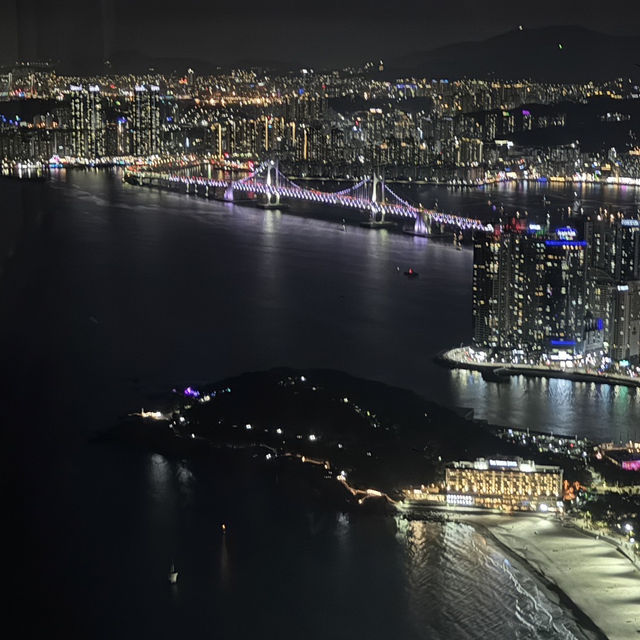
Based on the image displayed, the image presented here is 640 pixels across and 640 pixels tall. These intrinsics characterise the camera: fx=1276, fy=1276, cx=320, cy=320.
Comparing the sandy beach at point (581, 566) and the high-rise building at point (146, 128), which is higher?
the high-rise building at point (146, 128)

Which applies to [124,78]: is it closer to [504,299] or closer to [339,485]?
[504,299]

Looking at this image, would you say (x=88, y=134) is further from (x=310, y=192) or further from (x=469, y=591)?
(x=469, y=591)

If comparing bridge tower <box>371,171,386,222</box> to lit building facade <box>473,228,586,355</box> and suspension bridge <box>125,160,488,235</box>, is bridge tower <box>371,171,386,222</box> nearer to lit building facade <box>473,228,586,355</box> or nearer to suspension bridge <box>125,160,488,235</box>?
suspension bridge <box>125,160,488,235</box>

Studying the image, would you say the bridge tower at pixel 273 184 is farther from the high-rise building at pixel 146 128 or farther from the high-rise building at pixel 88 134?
the high-rise building at pixel 88 134

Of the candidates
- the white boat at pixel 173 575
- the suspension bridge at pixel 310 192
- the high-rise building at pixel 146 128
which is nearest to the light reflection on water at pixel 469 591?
the white boat at pixel 173 575

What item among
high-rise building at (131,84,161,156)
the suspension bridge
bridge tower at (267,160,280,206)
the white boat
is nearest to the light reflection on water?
the white boat
